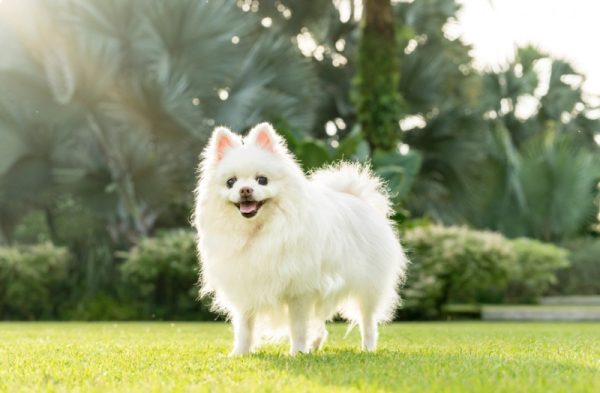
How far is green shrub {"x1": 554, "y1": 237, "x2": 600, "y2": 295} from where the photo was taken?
83.6ft

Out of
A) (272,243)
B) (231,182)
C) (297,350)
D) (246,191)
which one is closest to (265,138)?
(231,182)

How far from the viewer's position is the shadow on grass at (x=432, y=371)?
463 centimetres

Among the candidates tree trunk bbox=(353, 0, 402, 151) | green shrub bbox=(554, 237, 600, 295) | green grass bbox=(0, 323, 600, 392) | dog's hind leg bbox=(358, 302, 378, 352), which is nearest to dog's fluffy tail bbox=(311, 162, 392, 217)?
dog's hind leg bbox=(358, 302, 378, 352)

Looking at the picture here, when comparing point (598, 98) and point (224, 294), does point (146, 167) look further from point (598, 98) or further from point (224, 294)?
point (598, 98)

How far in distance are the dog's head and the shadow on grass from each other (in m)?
1.07

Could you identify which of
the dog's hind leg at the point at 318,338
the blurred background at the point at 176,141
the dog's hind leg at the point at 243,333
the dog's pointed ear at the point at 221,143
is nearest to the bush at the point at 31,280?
the blurred background at the point at 176,141

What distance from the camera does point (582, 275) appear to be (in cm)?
2567

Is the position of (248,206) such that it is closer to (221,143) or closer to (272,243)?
(272,243)

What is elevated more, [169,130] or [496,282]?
[169,130]

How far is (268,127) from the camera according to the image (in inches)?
258

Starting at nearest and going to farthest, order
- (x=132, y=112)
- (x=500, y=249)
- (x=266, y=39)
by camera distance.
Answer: (x=500, y=249) < (x=132, y=112) < (x=266, y=39)

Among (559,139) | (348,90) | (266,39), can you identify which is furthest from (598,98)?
(266,39)

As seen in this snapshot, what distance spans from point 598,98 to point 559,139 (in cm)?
914

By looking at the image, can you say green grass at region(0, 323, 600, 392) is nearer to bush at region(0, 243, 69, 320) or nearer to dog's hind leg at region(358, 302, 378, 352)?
dog's hind leg at region(358, 302, 378, 352)
